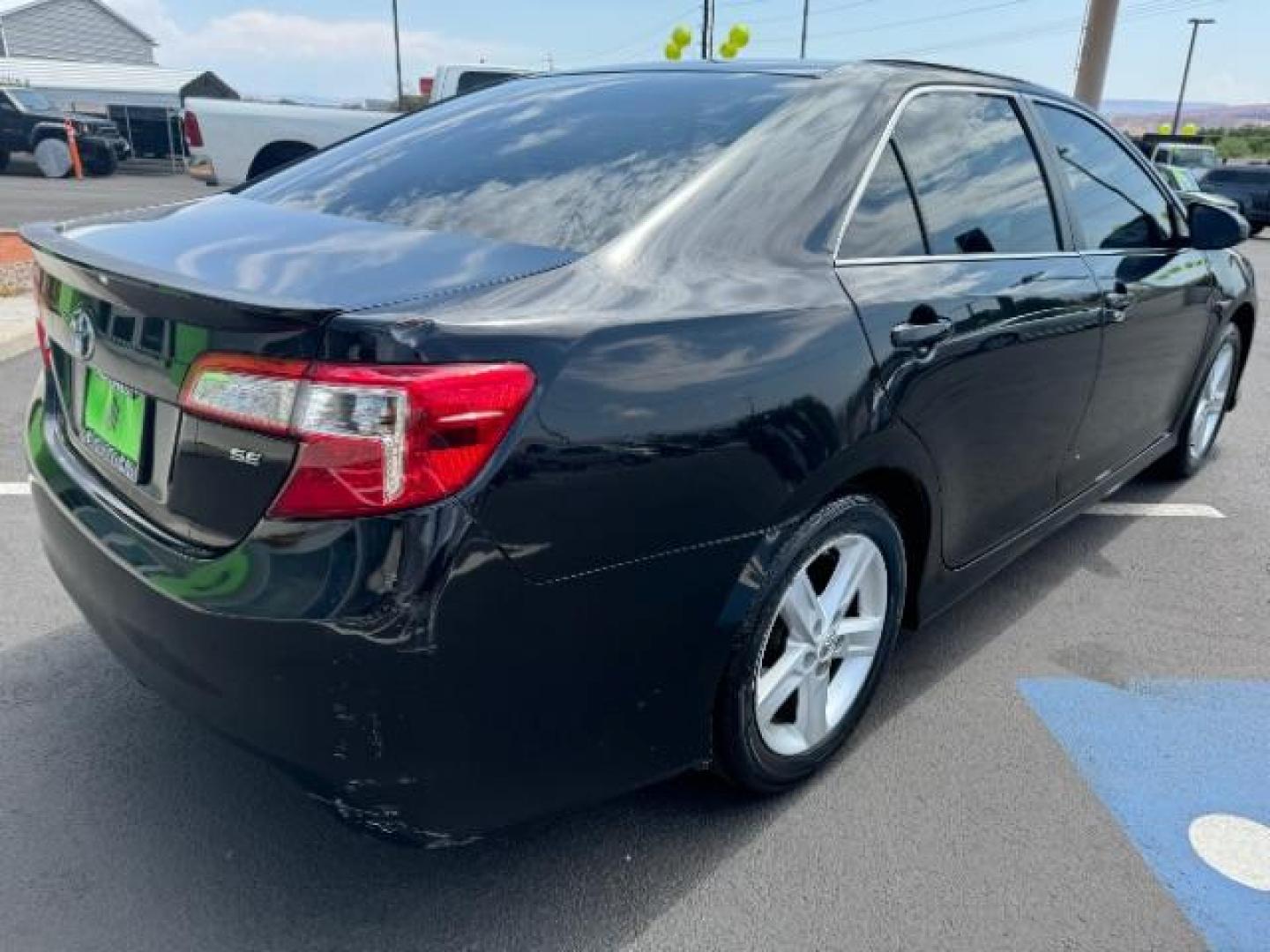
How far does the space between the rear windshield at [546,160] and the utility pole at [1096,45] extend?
22997 millimetres

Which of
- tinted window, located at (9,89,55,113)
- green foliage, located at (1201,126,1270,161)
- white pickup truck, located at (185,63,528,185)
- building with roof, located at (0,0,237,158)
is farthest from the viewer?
green foliage, located at (1201,126,1270,161)

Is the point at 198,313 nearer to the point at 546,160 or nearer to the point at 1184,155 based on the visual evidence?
the point at 546,160

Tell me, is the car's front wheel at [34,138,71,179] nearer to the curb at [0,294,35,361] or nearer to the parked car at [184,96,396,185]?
the parked car at [184,96,396,185]

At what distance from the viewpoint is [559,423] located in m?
1.61

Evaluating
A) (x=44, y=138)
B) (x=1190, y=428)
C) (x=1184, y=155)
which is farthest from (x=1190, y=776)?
(x=1184, y=155)

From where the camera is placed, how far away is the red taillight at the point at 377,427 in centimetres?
150

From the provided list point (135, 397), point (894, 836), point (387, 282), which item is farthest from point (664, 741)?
point (135, 397)

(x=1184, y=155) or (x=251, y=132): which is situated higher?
(x=251, y=132)

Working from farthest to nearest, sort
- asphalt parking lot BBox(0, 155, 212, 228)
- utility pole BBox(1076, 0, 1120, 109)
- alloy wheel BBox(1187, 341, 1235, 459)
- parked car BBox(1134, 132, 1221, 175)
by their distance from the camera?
1. parked car BBox(1134, 132, 1221, 175)
2. utility pole BBox(1076, 0, 1120, 109)
3. asphalt parking lot BBox(0, 155, 212, 228)
4. alloy wheel BBox(1187, 341, 1235, 459)

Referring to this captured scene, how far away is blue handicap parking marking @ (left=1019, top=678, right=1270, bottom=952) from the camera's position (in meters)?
2.09

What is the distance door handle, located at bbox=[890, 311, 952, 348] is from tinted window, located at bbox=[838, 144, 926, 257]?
17 centimetres

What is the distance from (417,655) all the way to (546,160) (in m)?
1.24

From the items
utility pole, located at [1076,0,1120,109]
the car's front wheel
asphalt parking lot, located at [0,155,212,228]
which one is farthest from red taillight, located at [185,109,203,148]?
utility pole, located at [1076,0,1120,109]

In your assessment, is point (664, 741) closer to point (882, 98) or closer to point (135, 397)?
point (135, 397)
